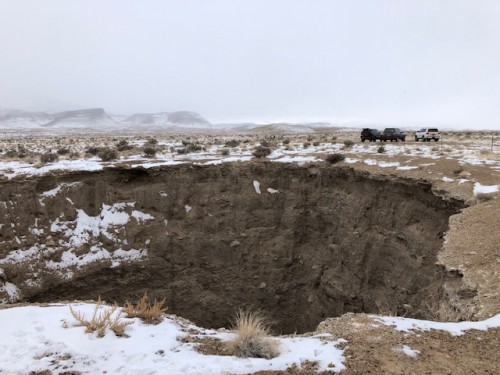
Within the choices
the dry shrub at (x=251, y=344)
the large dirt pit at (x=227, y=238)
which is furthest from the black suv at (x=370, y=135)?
the dry shrub at (x=251, y=344)

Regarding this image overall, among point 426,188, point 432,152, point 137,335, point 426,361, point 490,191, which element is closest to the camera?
point 426,361

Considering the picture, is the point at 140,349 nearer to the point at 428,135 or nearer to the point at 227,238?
the point at 227,238

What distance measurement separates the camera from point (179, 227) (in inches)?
782

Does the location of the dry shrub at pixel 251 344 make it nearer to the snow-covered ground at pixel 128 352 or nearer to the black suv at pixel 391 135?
the snow-covered ground at pixel 128 352

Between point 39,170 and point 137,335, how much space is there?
50.4 ft

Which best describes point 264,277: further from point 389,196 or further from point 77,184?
point 77,184

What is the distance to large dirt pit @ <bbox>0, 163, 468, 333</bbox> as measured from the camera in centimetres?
1641

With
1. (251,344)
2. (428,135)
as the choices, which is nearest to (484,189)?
(251,344)

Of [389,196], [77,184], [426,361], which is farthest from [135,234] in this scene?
[426,361]

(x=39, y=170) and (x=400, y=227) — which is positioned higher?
(x=39, y=170)

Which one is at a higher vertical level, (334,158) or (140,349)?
(334,158)

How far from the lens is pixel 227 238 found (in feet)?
66.6

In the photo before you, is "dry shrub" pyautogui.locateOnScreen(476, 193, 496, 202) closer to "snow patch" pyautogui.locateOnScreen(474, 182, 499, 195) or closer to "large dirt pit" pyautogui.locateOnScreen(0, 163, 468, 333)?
"snow patch" pyautogui.locateOnScreen(474, 182, 499, 195)

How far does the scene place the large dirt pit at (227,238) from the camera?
16406 mm
